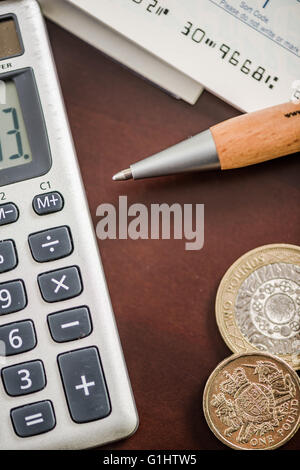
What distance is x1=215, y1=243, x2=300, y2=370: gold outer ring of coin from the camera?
44cm

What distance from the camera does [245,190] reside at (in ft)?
1.52

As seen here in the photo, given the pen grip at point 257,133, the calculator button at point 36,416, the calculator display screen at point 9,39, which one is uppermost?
the calculator display screen at point 9,39

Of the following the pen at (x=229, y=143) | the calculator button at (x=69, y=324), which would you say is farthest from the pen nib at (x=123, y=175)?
the calculator button at (x=69, y=324)

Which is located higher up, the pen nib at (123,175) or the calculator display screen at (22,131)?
the calculator display screen at (22,131)

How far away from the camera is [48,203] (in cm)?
42

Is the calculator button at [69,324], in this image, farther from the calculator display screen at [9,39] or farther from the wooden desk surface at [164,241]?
the calculator display screen at [9,39]

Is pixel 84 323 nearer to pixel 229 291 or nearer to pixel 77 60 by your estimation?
pixel 229 291

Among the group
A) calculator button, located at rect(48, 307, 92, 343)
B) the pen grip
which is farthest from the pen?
calculator button, located at rect(48, 307, 92, 343)

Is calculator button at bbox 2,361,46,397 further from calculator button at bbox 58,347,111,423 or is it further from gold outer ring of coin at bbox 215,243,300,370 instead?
gold outer ring of coin at bbox 215,243,300,370

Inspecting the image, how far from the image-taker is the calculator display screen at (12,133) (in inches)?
16.6

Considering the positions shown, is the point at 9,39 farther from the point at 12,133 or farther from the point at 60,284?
the point at 60,284
